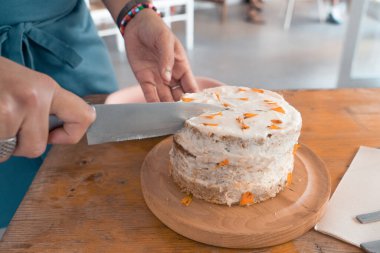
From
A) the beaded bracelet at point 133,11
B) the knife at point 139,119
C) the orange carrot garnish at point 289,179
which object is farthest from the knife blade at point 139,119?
the beaded bracelet at point 133,11

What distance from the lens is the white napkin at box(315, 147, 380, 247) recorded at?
688mm

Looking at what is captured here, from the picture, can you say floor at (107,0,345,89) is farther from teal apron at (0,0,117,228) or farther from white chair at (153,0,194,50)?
teal apron at (0,0,117,228)

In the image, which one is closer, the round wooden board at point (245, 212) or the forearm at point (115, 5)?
the round wooden board at point (245, 212)

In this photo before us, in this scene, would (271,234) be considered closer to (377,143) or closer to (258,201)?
(258,201)

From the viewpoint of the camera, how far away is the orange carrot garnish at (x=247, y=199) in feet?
2.46

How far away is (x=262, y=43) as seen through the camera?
3.97 metres

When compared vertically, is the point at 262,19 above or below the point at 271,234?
below

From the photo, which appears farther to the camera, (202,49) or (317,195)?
(202,49)

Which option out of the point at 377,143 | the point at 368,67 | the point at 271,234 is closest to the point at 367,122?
the point at 377,143

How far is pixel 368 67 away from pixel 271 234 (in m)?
2.52

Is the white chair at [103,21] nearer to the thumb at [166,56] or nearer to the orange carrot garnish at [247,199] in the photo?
the thumb at [166,56]

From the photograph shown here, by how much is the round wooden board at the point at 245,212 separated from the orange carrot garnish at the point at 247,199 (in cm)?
1

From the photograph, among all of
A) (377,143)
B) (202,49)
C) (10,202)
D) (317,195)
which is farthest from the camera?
(202,49)

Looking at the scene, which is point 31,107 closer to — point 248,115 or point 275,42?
point 248,115
